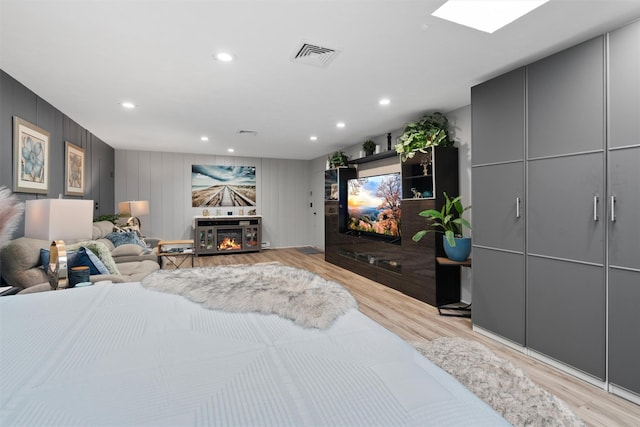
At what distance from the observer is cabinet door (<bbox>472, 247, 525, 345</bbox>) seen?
254 centimetres

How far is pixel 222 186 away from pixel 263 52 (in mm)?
5349

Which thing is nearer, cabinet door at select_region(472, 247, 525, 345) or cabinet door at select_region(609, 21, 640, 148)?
cabinet door at select_region(609, 21, 640, 148)

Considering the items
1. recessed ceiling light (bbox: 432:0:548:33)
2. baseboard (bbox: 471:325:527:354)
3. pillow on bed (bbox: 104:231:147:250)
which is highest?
recessed ceiling light (bbox: 432:0:548:33)

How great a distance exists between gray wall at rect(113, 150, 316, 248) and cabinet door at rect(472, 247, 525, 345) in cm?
536

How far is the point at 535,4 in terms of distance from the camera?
175 centimetres

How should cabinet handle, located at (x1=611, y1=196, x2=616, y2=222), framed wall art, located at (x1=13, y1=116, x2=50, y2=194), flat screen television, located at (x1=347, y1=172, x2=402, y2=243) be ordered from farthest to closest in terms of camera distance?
flat screen television, located at (x1=347, y1=172, x2=402, y2=243) → framed wall art, located at (x1=13, y1=116, x2=50, y2=194) → cabinet handle, located at (x1=611, y1=196, x2=616, y2=222)

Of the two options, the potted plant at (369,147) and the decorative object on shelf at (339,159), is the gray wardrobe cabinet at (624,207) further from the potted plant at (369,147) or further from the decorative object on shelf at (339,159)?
the decorative object on shelf at (339,159)

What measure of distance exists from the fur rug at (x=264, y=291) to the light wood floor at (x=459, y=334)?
1.55 m

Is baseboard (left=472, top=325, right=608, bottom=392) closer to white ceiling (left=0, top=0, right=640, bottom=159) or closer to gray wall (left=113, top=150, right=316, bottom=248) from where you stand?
white ceiling (left=0, top=0, right=640, bottom=159)

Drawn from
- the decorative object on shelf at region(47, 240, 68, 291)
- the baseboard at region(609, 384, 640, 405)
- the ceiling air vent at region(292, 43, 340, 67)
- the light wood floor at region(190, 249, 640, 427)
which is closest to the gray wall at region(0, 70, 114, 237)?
the decorative object on shelf at region(47, 240, 68, 291)

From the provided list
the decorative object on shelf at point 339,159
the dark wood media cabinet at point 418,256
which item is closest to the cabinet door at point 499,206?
the dark wood media cabinet at point 418,256

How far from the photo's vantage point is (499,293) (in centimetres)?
271

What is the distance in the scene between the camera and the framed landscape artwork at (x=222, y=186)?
7094mm

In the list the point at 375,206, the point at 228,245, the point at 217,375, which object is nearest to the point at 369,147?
the point at 375,206
